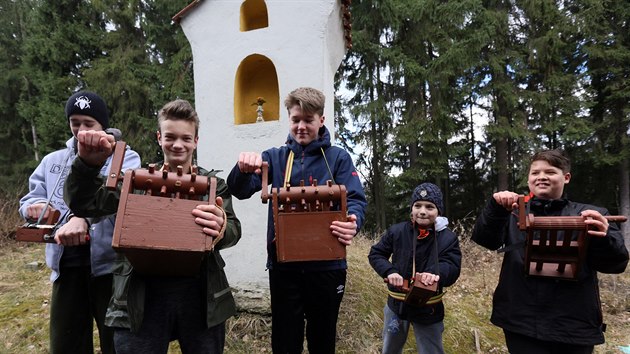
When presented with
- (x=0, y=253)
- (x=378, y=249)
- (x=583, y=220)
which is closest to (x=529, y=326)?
(x=583, y=220)

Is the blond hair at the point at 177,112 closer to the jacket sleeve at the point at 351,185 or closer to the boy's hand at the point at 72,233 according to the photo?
the boy's hand at the point at 72,233

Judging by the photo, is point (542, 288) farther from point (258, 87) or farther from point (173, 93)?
point (173, 93)

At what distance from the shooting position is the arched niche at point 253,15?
377 cm

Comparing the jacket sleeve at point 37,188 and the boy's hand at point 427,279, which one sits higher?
the jacket sleeve at point 37,188

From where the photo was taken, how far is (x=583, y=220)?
1737 millimetres

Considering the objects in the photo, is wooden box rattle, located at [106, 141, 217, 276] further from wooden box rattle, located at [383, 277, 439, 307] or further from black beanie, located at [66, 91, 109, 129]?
wooden box rattle, located at [383, 277, 439, 307]

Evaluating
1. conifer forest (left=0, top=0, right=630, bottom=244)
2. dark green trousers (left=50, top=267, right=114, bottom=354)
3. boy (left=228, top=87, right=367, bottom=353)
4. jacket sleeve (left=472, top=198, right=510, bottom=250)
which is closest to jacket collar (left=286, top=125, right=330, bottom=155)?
boy (left=228, top=87, right=367, bottom=353)

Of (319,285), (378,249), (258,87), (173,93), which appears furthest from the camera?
(173,93)

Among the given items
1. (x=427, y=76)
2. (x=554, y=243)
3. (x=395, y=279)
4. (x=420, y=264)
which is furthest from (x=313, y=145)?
(x=427, y=76)

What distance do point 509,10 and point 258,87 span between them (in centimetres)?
1133

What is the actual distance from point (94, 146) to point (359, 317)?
301cm

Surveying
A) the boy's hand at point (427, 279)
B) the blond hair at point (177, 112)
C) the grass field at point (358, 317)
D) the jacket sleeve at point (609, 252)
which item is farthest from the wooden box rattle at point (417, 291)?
the blond hair at point (177, 112)

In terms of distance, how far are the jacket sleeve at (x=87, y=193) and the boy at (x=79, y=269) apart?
1.52 feet

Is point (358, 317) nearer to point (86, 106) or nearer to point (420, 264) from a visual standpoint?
point (420, 264)
